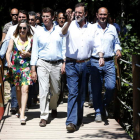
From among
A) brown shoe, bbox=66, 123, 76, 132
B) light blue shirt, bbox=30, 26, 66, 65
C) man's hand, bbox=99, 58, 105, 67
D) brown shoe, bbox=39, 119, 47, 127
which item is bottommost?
brown shoe, bbox=39, 119, 47, 127

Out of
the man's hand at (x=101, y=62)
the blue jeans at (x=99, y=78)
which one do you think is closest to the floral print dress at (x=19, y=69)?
the blue jeans at (x=99, y=78)

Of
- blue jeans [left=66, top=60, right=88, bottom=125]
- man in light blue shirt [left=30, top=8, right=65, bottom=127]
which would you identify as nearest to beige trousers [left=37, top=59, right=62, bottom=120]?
man in light blue shirt [left=30, top=8, right=65, bottom=127]

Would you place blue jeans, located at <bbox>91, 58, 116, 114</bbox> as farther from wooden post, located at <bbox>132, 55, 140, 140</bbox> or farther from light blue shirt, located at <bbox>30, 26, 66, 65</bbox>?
wooden post, located at <bbox>132, 55, 140, 140</bbox>

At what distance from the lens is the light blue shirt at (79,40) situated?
23.7 feet

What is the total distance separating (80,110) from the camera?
300 inches

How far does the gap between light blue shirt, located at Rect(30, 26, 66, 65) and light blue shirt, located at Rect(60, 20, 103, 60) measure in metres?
0.47


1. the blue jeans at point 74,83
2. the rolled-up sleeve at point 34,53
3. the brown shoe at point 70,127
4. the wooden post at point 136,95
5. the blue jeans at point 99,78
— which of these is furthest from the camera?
the blue jeans at point 99,78

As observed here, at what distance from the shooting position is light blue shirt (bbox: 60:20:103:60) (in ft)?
23.7

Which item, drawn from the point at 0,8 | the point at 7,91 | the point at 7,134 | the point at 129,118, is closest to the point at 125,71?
the point at 129,118

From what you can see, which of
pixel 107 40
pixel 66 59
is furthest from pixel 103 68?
pixel 66 59

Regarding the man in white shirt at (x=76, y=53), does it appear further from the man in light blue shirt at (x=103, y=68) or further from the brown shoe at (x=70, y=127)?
the man in light blue shirt at (x=103, y=68)

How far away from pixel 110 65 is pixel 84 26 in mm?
1059

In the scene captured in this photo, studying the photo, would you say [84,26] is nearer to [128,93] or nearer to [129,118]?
[128,93]

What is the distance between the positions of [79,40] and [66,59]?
42 centimetres
